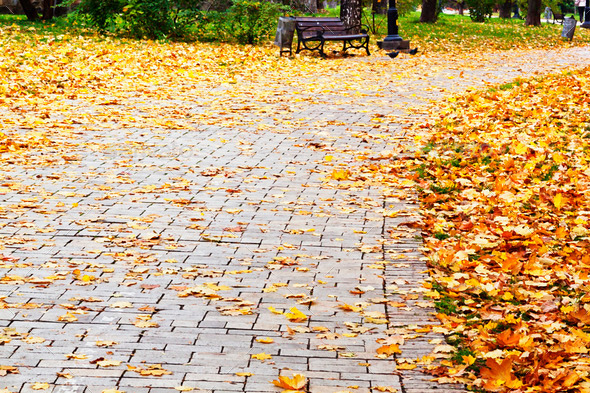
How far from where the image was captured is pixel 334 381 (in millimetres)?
3736

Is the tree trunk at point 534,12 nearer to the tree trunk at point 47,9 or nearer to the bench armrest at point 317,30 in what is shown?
the bench armrest at point 317,30

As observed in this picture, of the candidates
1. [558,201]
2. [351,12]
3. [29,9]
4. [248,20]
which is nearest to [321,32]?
[248,20]

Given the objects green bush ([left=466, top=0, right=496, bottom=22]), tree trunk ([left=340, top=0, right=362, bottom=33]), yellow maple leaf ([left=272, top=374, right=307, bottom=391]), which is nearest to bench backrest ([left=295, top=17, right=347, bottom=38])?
tree trunk ([left=340, top=0, right=362, bottom=33])

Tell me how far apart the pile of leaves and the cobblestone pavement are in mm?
217

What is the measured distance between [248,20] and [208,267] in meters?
15.9

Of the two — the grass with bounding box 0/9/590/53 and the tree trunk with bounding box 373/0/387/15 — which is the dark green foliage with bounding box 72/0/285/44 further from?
the tree trunk with bounding box 373/0/387/15

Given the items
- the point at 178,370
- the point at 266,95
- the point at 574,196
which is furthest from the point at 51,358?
the point at 266,95

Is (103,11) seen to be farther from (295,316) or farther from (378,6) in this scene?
(378,6)

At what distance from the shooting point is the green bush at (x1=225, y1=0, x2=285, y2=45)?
2019 cm

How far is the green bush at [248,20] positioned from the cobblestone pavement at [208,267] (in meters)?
11.0

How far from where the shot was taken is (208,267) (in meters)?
5.24

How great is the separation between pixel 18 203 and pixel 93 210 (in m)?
0.72

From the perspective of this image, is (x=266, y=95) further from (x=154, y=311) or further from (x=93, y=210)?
(x=154, y=311)

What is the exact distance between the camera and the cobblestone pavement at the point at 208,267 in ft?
12.7
